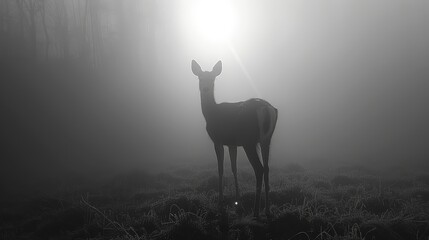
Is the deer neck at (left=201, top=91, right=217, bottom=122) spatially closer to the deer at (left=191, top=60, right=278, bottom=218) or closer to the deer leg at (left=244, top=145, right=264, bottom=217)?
the deer at (left=191, top=60, right=278, bottom=218)

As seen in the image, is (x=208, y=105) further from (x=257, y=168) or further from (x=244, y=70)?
(x=244, y=70)

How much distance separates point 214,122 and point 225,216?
6.60 feet

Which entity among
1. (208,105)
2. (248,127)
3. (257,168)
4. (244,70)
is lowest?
(257,168)

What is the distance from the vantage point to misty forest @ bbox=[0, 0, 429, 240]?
6.72 metres

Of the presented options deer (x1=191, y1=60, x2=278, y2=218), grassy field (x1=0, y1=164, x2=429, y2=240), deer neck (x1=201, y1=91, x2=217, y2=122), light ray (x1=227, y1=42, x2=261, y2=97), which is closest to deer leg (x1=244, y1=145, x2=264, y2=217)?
deer (x1=191, y1=60, x2=278, y2=218)

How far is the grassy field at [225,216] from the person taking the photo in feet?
18.4

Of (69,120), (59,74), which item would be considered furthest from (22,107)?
(59,74)

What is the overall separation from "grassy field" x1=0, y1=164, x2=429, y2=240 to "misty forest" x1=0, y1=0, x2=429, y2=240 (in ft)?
0.12

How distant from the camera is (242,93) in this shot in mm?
41031

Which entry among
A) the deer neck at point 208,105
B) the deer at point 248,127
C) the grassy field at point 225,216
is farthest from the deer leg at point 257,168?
the deer neck at point 208,105

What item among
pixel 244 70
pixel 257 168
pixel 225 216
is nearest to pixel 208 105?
pixel 257 168

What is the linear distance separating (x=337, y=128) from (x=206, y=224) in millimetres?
28310

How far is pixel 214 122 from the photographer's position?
7.41 meters

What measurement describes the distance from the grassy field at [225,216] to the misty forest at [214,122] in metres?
0.04
